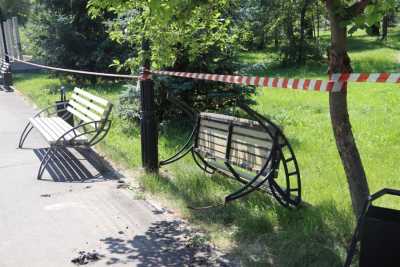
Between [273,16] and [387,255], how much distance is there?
21291 millimetres

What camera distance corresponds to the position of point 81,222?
474cm

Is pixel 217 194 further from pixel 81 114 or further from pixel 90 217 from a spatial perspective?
pixel 81 114

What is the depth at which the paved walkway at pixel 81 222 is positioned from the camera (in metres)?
3.98

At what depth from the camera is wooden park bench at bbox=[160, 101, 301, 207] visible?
4.13 meters

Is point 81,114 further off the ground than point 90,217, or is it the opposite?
point 81,114

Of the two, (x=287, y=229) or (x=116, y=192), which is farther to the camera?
(x=116, y=192)

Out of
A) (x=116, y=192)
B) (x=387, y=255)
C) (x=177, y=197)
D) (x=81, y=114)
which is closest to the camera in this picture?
(x=387, y=255)

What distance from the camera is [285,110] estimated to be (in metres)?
9.91

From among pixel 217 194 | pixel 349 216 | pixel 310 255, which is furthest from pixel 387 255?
pixel 217 194

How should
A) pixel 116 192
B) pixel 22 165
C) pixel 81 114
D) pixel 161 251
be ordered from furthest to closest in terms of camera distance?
pixel 81 114 < pixel 22 165 < pixel 116 192 < pixel 161 251

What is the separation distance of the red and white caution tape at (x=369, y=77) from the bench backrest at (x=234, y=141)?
89 centimetres

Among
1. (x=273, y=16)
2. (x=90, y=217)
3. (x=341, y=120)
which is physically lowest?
(x=90, y=217)

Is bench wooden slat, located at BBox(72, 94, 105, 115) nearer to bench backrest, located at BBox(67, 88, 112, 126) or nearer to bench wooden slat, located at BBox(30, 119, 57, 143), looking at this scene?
bench backrest, located at BBox(67, 88, 112, 126)

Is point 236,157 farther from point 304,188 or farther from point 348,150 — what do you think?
point 348,150
